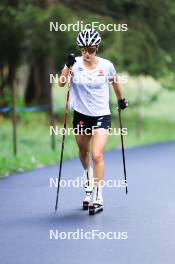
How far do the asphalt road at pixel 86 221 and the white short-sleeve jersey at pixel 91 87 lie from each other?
1.27m

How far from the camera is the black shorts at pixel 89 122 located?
11.4 m


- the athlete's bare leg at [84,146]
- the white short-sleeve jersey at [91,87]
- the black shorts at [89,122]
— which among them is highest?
the white short-sleeve jersey at [91,87]

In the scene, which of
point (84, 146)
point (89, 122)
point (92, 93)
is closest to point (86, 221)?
point (84, 146)

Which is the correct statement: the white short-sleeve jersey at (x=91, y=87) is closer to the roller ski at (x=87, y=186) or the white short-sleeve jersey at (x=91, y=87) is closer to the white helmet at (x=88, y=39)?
the white helmet at (x=88, y=39)

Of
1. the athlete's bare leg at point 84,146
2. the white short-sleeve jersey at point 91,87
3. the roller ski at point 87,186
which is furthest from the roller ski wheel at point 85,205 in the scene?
the white short-sleeve jersey at point 91,87

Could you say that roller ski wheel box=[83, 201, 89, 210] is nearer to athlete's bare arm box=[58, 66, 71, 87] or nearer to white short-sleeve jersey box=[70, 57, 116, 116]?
white short-sleeve jersey box=[70, 57, 116, 116]

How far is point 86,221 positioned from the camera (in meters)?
10.8

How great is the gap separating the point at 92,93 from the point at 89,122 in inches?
15.6

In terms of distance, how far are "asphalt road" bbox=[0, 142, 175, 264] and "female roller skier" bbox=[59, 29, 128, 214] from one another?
636mm

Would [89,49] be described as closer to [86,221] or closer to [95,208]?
[95,208]

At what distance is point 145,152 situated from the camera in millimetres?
21234

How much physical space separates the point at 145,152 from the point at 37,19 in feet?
21.3

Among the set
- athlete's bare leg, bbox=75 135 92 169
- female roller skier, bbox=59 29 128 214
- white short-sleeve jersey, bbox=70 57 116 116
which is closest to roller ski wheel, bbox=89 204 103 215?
female roller skier, bbox=59 29 128 214

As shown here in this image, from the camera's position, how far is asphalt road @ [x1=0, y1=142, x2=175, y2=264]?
8.81 meters
